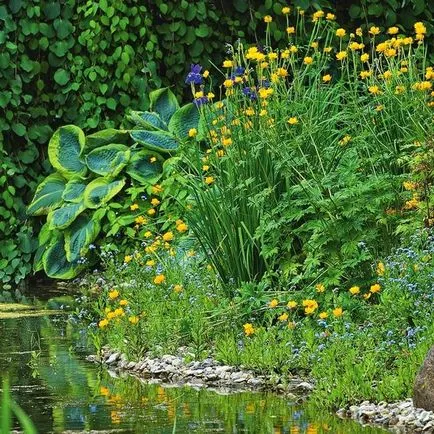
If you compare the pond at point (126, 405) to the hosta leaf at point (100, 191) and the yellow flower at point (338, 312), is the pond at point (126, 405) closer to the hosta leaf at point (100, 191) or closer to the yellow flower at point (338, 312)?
the yellow flower at point (338, 312)

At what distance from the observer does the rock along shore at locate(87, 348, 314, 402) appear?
6.16 m

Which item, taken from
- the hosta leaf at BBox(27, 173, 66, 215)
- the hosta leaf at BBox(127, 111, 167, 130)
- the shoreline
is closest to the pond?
the shoreline

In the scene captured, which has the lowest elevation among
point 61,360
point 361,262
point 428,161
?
point 61,360

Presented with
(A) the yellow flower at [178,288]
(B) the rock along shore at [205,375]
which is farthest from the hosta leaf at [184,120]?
(B) the rock along shore at [205,375]

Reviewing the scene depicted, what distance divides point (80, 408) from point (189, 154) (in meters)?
2.57

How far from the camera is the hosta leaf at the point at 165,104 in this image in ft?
35.6

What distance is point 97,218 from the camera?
401 inches

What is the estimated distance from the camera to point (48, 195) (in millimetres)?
10562

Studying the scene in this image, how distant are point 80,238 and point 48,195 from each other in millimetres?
601

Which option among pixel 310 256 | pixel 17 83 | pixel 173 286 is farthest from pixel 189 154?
pixel 17 83

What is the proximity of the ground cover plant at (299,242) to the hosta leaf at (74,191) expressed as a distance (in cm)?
256

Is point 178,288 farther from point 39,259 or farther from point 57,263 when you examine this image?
point 39,259

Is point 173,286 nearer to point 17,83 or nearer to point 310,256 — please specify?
point 310,256

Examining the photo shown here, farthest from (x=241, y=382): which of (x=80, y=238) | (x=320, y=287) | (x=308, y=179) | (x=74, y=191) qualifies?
(x=74, y=191)
